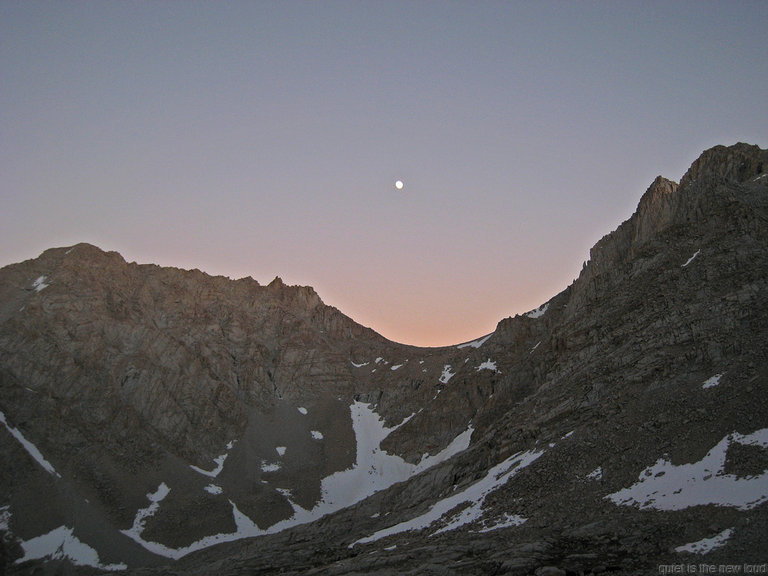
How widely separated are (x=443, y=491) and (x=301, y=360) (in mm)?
76549

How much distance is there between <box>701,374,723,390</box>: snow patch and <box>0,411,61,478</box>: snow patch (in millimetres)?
81155

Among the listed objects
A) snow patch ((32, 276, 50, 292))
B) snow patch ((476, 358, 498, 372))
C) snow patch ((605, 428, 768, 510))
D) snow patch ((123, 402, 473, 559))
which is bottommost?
snow patch ((123, 402, 473, 559))

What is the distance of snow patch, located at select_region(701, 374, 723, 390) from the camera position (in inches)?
1618

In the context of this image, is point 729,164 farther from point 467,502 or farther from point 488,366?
point 467,502

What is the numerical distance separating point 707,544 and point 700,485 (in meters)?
6.31

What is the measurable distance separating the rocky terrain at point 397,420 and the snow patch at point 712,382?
0.74 feet

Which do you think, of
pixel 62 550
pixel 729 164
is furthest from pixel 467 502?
pixel 729 164

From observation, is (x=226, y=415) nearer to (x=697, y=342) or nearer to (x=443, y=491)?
(x=443, y=491)

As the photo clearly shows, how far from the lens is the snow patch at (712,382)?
4109 cm

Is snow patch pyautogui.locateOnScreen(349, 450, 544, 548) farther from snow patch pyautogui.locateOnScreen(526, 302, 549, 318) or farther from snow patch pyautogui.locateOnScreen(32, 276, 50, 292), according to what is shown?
snow patch pyautogui.locateOnScreen(32, 276, 50, 292)

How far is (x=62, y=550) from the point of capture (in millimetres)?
70688

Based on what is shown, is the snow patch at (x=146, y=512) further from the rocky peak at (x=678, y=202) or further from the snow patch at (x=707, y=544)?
the snow patch at (x=707, y=544)

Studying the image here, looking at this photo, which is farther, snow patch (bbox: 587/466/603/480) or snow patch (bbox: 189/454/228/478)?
snow patch (bbox: 189/454/228/478)

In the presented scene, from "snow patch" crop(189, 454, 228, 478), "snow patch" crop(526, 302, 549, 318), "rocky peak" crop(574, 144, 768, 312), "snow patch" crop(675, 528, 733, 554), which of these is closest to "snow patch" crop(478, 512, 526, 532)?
"snow patch" crop(675, 528, 733, 554)
